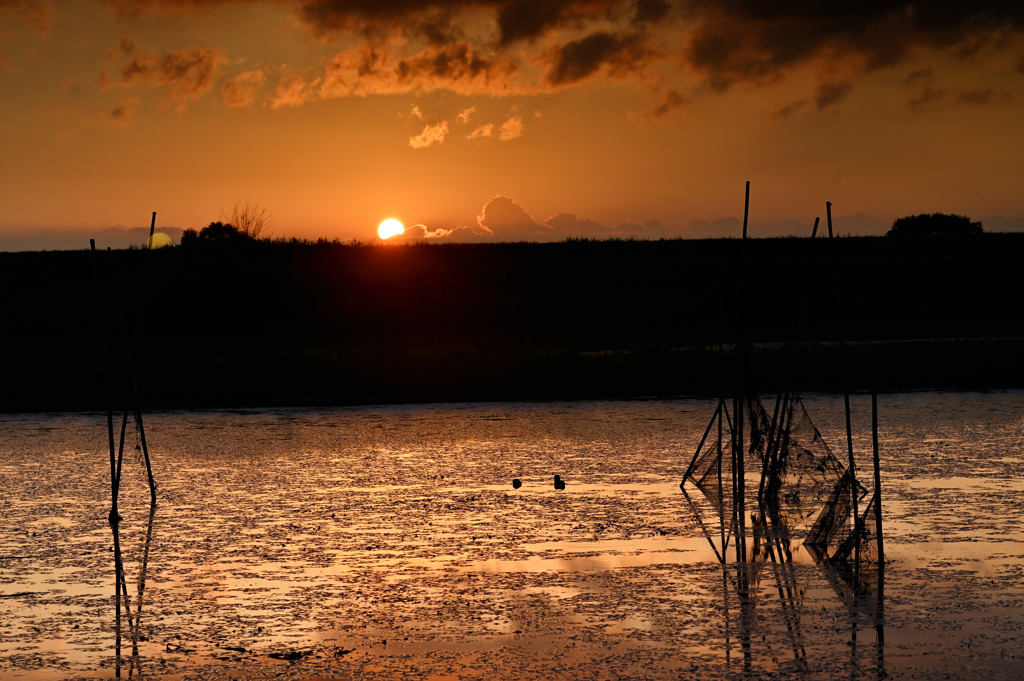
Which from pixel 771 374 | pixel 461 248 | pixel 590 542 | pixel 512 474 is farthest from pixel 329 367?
pixel 461 248

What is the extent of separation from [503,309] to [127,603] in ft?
139

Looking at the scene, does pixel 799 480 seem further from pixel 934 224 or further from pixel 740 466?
pixel 934 224

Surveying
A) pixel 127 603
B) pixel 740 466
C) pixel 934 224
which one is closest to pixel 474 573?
pixel 127 603

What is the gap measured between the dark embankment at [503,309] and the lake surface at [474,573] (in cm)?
1448

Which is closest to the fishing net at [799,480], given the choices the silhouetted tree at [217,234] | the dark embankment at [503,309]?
→ the dark embankment at [503,309]

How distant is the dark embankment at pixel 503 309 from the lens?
1182 inches

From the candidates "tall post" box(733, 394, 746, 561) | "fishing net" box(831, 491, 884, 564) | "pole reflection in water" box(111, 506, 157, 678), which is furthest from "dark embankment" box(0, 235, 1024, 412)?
"fishing net" box(831, 491, 884, 564)

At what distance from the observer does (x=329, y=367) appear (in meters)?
29.0

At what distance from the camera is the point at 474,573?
7.75 meters

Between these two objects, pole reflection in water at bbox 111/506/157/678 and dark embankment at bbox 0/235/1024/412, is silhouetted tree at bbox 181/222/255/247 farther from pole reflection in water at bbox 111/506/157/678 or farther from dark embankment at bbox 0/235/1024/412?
pole reflection in water at bbox 111/506/157/678

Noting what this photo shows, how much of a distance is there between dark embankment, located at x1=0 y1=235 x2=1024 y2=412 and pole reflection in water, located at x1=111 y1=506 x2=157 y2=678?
18.1 m

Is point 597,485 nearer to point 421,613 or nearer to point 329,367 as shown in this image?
point 421,613

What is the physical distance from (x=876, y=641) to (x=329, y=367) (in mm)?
23803

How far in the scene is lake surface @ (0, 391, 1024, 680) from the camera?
229 inches
